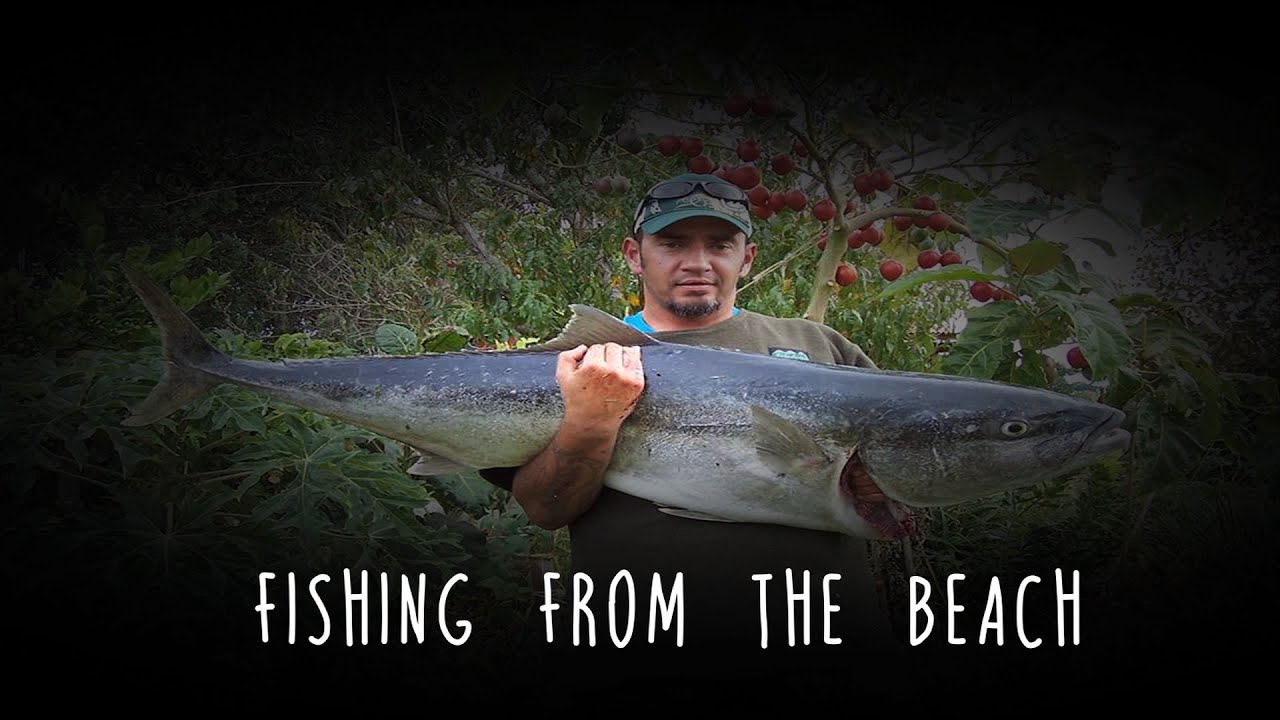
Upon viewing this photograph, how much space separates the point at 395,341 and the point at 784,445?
7.49 feet

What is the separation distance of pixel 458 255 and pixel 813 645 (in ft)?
17.8

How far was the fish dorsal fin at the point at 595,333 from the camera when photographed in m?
2.60

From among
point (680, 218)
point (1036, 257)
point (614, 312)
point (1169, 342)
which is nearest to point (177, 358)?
point (680, 218)

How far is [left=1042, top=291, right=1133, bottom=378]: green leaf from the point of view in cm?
235

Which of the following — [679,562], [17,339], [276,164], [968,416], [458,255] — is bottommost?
[679,562]

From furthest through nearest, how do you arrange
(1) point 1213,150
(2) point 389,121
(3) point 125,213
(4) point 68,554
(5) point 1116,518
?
1. (3) point 125,213
2. (2) point 389,121
3. (5) point 1116,518
4. (4) point 68,554
5. (1) point 1213,150

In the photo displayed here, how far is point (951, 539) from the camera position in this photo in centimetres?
495

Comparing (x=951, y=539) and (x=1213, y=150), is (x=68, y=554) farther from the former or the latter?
(x=951, y=539)

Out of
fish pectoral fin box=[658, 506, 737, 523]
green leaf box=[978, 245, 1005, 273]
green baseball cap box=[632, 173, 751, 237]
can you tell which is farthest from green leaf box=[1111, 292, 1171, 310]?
fish pectoral fin box=[658, 506, 737, 523]

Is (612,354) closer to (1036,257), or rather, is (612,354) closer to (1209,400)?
(1036,257)

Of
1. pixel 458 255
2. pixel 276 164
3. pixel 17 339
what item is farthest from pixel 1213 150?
pixel 276 164

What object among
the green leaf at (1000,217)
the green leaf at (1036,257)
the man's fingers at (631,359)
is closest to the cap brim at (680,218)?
the man's fingers at (631,359)

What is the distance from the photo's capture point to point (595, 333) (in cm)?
262

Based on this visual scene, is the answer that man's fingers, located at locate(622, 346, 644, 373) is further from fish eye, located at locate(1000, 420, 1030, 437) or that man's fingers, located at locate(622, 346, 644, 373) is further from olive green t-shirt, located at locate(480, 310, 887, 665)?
fish eye, located at locate(1000, 420, 1030, 437)
